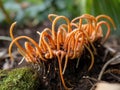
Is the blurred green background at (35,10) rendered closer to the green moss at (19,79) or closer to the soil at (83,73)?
the soil at (83,73)

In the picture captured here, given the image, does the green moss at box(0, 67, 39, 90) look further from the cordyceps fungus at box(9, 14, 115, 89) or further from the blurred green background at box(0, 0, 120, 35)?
the blurred green background at box(0, 0, 120, 35)

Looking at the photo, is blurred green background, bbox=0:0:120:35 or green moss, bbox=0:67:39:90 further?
blurred green background, bbox=0:0:120:35

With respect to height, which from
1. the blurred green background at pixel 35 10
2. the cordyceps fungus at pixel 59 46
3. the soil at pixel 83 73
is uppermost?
the blurred green background at pixel 35 10

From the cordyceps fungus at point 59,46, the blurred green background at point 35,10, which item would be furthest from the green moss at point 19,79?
the blurred green background at point 35,10

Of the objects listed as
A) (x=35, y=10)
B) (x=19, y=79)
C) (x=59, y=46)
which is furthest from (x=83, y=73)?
(x=35, y=10)

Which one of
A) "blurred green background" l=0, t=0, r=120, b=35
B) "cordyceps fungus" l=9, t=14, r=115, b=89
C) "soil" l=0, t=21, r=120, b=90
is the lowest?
"soil" l=0, t=21, r=120, b=90

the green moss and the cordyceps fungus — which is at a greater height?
the cordyceps fungus

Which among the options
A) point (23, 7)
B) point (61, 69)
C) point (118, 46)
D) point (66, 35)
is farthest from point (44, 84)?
point (23, 7)

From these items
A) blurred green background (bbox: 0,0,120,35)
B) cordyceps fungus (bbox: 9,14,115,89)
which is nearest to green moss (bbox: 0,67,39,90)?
cordyceps fungus (bbox: 9,14,115,89)

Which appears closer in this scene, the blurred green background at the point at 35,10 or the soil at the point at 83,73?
the soil at the point at 83,73
